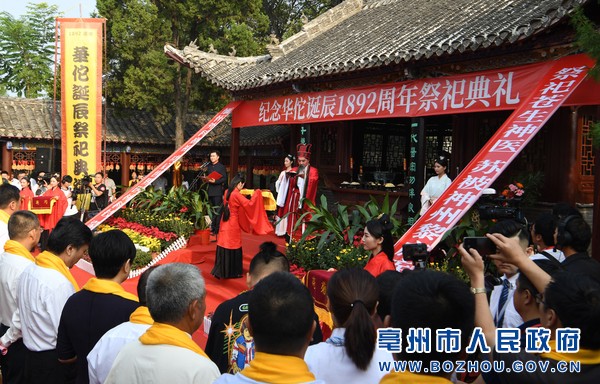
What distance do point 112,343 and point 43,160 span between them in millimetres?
14499

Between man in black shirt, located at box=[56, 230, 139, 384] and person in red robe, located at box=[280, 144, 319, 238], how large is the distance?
6.27 meters

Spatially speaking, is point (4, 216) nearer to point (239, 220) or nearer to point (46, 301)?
point (46, 301)

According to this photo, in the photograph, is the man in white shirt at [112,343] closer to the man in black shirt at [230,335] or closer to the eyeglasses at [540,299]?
the man in black shirt at [230,335]

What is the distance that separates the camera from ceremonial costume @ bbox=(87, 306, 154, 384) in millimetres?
2334

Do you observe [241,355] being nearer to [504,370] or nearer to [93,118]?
[504,370]

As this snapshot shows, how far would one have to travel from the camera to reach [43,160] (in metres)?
→ 15.3

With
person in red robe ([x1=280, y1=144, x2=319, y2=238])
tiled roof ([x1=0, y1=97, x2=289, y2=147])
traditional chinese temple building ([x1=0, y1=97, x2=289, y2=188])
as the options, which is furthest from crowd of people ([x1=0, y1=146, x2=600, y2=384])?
tiled roof ([x1=0, y1=97, x2=289, y2=147])

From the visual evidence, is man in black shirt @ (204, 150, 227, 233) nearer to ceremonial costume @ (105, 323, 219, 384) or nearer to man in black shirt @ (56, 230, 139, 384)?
man in black shirt @ (56, 230, 139, 384)

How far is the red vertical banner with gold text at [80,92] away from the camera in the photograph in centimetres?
1344

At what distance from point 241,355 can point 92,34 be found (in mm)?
12684

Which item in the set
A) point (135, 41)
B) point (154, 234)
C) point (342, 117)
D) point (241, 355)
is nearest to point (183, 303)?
point (241, 355)

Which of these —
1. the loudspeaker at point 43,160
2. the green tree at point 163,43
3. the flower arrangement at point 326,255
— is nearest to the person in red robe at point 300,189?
the flower arrangement at point 326,255

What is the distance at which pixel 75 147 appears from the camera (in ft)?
44.2

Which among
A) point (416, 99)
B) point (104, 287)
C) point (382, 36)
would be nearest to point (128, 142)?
point (382, 36)
